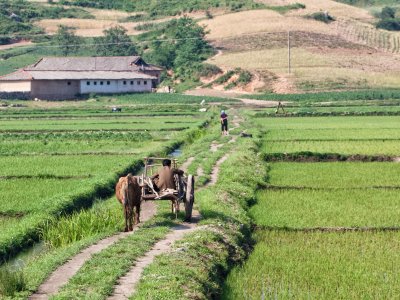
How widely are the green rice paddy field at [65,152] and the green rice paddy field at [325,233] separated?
4205mm

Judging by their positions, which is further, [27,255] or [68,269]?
[27,255]

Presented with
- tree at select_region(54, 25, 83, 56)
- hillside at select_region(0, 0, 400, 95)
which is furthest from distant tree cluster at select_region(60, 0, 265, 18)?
tree at select_region(54, 25, 83, 56)

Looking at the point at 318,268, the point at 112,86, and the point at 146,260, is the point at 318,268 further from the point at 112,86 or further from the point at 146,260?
the point at 112,86

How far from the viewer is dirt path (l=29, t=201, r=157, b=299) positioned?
1038 cm

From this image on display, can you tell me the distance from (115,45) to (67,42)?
7.48 metres

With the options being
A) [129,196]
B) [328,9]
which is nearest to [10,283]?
[129,196]

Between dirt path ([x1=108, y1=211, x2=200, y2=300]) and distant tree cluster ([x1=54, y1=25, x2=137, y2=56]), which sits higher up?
distant tree cluster ([x1=54, y1=25, x2=137, y2=56])

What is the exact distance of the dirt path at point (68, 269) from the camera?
408 inches

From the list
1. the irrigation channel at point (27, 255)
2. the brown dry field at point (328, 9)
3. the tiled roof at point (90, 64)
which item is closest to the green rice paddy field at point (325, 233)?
the irrigation channel at point (27, 255)

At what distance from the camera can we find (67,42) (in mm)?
99250

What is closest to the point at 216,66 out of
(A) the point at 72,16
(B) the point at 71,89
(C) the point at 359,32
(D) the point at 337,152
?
(B) the point at 71,89

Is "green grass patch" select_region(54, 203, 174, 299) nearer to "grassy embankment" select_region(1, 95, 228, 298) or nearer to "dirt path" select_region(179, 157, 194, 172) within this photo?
"grassy embankment" select_region(1, 95, 228, 298)

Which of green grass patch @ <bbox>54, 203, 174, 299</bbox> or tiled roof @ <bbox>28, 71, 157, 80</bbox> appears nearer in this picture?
green grass patch @ <bbox>54, 203, 174, 299</bbox>

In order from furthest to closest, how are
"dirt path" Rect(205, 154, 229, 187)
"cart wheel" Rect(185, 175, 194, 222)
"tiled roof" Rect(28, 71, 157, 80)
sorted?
"tiled roof" Rect(28, 71, 157, 80) < "dirt path" Rect(205, 154, 229, 187) < "cart wheel" Rect(185, 175, 194, 222)
